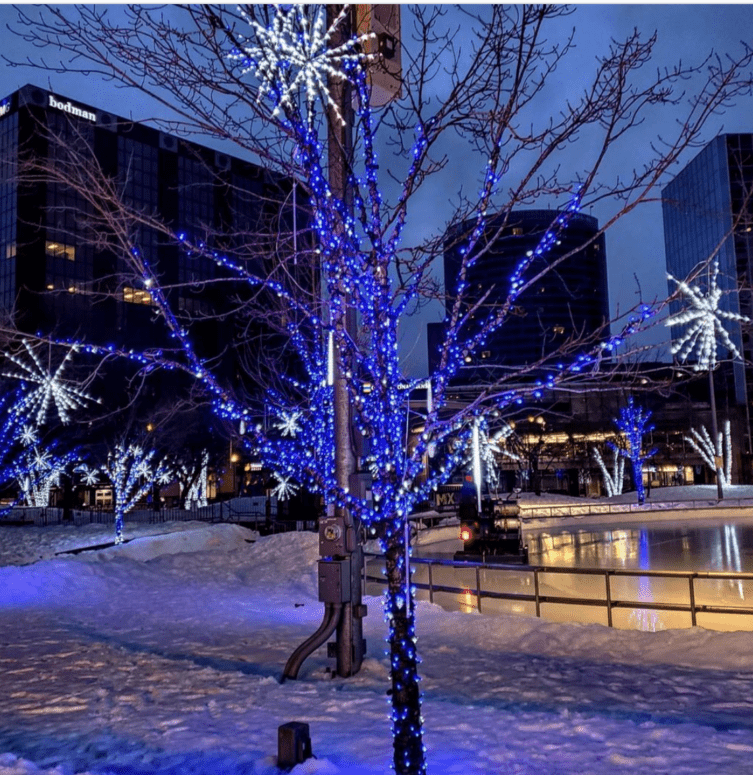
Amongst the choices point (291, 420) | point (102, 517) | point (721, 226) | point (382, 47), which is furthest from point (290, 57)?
point (721, 226)

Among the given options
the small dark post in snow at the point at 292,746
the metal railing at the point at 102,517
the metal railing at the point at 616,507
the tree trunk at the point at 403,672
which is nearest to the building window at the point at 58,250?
the metal railing at the point at 102,517

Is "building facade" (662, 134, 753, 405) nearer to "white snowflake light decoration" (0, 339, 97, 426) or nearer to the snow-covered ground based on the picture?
the snow-covered ground

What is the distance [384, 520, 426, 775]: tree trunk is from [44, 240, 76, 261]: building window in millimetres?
86474

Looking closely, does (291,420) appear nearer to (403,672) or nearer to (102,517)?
(403,672)

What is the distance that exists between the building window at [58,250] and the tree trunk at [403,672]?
8647 centimetres

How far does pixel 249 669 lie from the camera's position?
9242 mm

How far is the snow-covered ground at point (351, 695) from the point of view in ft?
19.7

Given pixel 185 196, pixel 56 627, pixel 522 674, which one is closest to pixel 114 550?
pixel 56 627

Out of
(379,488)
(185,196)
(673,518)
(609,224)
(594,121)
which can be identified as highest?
(185,196)

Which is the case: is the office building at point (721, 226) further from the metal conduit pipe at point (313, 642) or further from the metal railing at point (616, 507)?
the metal railing at point (616, 507)

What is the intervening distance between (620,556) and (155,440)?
87.5ft

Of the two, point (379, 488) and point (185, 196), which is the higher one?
point (185, 196)

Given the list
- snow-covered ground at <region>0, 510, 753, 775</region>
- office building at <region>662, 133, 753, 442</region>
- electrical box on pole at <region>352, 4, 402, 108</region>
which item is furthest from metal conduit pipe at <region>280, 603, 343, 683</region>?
electrical box on pole at <region>352, 4, 402, 108</region>

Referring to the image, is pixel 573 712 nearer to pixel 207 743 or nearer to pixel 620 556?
pixel 207 743
